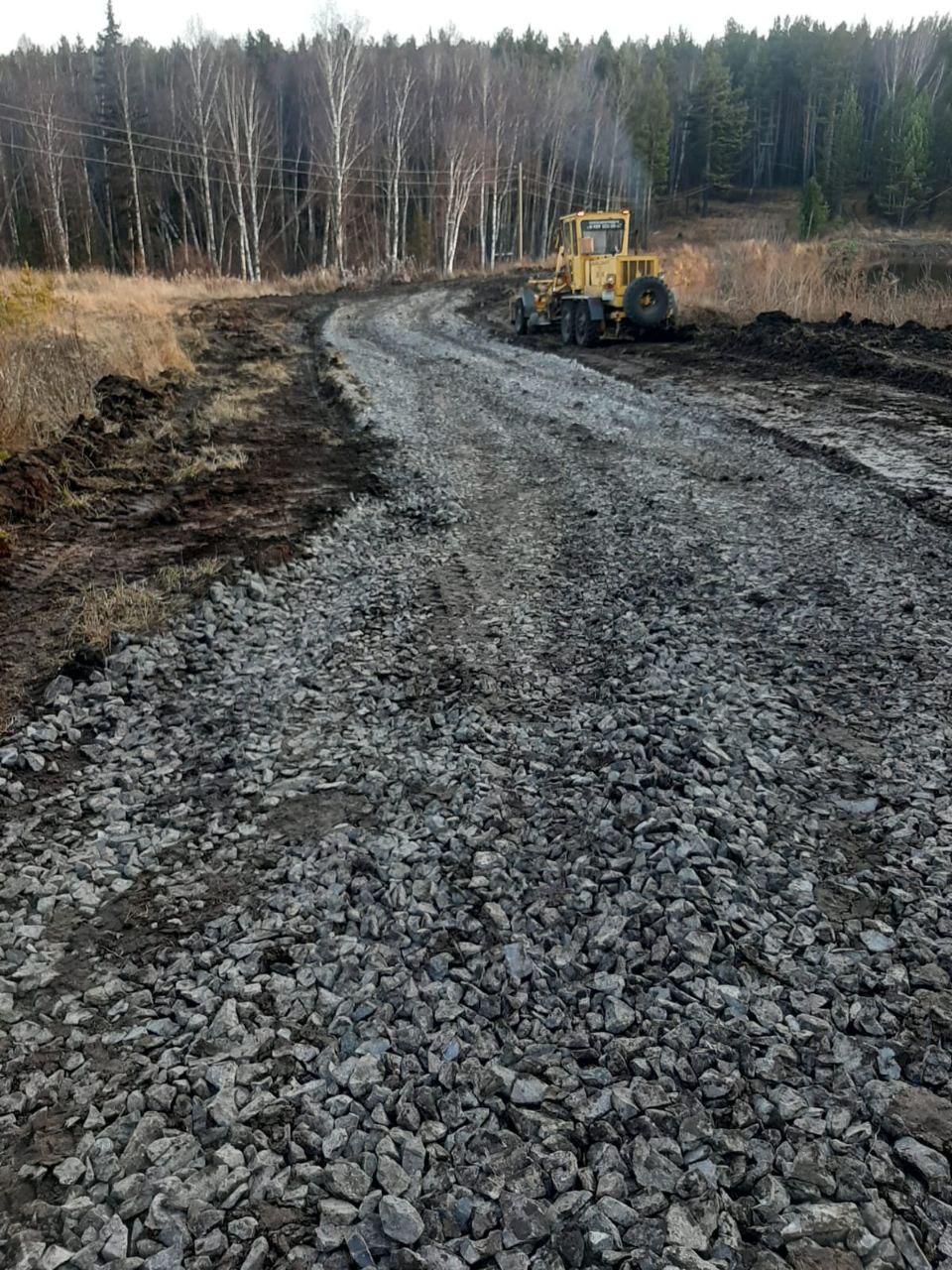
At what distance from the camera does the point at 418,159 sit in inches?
2121

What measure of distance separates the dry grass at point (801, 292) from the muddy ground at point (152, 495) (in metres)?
11.1

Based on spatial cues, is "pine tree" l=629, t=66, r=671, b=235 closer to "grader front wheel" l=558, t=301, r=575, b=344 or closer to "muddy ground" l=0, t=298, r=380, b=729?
"grader front wheel" l=558, t=301, r=575, b=344

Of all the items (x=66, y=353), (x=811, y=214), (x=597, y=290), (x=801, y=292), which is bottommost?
(x=66, y=353)

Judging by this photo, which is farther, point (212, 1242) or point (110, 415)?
point (110, 415)

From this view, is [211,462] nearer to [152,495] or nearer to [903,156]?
[152,495]

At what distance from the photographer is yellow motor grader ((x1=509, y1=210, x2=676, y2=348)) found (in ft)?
61.3

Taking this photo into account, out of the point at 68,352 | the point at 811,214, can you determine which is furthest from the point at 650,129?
the point at 68,352

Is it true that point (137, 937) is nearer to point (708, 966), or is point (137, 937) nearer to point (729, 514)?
point (708, 966)

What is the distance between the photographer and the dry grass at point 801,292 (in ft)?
57.2

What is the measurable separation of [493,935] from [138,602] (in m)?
4.05

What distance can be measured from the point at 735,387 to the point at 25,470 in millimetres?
10363

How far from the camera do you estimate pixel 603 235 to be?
68.9ft

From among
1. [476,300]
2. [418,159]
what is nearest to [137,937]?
[476,300]

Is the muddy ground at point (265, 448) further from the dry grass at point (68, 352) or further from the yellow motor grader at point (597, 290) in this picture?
the yellow motor grader at point (597, 290)
